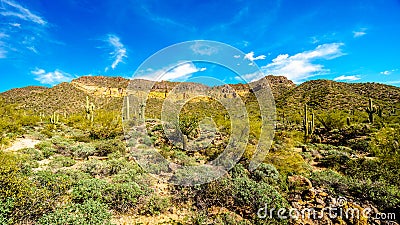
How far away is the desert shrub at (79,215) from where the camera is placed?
397 cm

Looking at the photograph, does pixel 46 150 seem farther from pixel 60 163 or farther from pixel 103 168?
pixel 103 168

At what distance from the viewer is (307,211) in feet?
16.4

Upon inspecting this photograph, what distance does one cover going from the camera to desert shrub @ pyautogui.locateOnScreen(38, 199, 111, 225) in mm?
3972

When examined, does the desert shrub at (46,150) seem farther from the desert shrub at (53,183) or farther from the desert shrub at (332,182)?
the desert shrub at (332,182)

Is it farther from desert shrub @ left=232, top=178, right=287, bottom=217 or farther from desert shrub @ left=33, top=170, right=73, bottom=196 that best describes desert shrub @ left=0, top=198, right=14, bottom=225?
desert shrub @ left=232, top=178, right=287, bottom=217

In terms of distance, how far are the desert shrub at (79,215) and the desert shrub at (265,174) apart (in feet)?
14.6

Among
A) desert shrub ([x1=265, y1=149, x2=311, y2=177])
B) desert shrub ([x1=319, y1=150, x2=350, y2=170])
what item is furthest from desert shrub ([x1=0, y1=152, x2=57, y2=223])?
desert shrub ([x1=319, y1=150, x2=350, y2=170])

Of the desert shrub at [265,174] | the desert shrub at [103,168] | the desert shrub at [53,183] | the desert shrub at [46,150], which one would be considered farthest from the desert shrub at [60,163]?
the desert shrub at [265,174]

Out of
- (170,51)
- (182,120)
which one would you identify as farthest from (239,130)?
(170,51)

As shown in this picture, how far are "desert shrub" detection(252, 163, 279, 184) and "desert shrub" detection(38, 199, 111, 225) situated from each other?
4.44 m

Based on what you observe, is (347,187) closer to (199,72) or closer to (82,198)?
(199,72)

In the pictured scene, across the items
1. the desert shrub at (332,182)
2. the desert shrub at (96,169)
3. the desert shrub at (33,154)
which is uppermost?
the desert shrub at (33,154)

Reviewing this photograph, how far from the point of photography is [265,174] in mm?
7051
